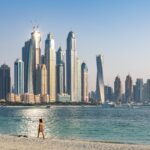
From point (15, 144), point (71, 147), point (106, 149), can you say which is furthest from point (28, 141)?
point (106, 149)

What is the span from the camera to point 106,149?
125 feet

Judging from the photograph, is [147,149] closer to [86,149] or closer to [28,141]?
[86,149]

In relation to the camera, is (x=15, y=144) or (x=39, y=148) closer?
(x=39, y=148)

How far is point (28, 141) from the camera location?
1714 inches

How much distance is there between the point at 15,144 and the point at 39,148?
383 centimetres

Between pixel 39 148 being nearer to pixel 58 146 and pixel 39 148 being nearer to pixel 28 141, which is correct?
pixel 58 146

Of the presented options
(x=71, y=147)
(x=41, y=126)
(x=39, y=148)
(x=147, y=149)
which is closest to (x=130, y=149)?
(x=147, y=149)

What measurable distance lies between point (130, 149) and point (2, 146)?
33.8ft

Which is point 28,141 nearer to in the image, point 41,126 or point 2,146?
point 2,146

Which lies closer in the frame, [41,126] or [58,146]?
[58,146]

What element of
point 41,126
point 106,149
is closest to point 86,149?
point 106,149

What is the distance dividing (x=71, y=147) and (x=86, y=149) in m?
1.66

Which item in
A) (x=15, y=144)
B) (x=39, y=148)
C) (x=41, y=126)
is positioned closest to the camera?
(x=39, y=148)

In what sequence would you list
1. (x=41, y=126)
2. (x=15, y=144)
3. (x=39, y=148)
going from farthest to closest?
(x=41, y=126) → (x=15, y=144) → (x=39, y=148)
